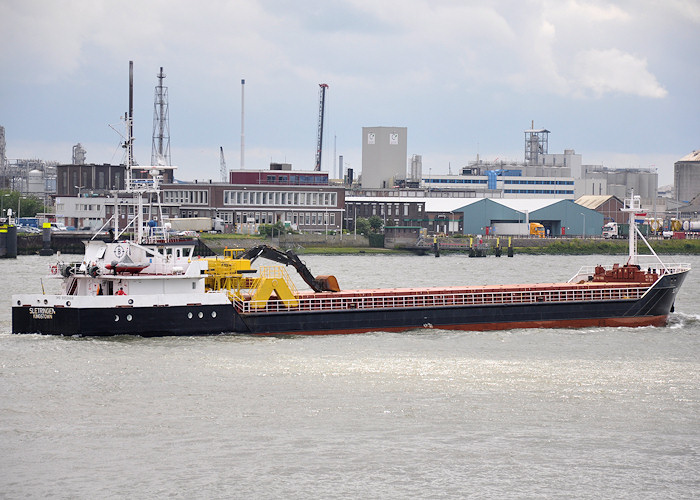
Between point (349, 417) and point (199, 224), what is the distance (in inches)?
3310

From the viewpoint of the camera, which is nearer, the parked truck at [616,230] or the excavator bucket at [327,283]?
the excavator bucket at [327,283]

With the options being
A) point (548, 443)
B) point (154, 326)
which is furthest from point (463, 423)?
→ point (154, 326)

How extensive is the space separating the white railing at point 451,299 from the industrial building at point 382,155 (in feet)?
385

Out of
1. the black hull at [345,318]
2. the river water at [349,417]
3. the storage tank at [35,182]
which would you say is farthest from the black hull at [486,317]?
the storage tank at [35,182]

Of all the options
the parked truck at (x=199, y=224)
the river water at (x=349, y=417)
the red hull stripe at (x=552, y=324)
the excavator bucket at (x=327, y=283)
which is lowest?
the river water at (x=349, y=417)

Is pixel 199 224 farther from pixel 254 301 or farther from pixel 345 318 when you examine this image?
pixel 254 301

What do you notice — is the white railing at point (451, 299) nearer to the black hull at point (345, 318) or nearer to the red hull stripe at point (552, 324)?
the black hull at point (345, 318)

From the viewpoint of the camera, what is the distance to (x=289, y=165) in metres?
124

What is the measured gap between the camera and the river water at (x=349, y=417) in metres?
19.3

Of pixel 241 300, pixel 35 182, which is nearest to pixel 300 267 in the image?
pixel 241 300

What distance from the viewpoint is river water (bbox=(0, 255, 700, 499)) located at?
1934 cm

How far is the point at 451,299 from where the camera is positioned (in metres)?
38.5

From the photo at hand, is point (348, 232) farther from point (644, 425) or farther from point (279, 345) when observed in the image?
point (644, 425)

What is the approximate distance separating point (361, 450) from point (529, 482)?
12.7 ft
